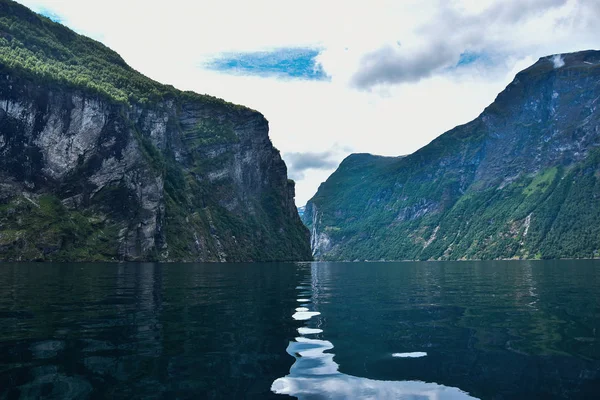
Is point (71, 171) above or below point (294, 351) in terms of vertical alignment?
above

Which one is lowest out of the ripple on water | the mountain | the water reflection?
the ripple on water

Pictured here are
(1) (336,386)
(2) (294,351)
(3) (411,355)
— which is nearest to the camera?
(1) (336,386)

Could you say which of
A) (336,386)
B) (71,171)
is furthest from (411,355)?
(71,171)

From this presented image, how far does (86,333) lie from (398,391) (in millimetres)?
12634

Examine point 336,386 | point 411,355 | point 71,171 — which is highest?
point 71,171

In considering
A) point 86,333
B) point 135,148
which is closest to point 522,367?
point 86,333

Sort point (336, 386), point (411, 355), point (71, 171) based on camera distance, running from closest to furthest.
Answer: point (336, 386) < point (411, 355) < point (71, 171)

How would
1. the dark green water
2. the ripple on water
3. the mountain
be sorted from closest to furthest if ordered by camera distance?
the dark green water → the ripple on water → the mountain

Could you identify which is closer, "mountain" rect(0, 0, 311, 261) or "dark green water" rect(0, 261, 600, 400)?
"dark green water" rect(0, 261, 600, 400)

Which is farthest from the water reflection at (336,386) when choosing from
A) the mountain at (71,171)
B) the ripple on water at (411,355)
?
the mountain at (71,171)

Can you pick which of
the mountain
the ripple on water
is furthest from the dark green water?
the mountain

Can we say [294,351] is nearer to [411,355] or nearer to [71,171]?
[411,355]

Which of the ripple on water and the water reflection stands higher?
the water reflection

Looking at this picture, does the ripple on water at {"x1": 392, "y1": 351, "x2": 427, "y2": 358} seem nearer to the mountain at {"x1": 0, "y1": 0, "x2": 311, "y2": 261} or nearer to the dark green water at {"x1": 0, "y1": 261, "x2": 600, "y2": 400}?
the dark green water at {"x1": 0, "y1": 261, "x2": 600, "y2": 400}
